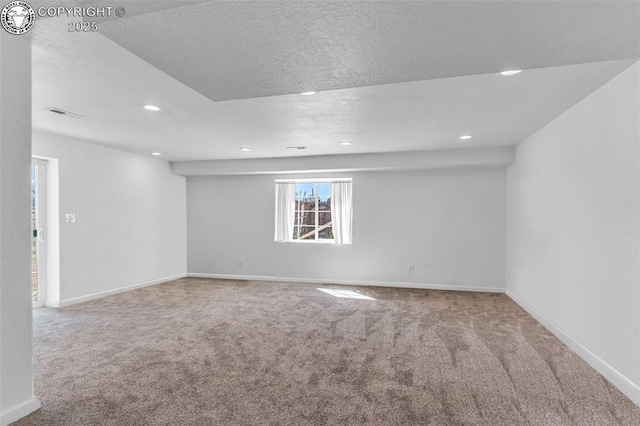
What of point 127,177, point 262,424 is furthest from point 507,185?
point 127,177

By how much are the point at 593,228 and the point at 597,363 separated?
43.4 inches

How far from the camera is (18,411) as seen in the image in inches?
71.2

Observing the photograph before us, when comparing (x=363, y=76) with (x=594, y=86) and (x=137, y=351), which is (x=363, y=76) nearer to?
(x=594, y=86)

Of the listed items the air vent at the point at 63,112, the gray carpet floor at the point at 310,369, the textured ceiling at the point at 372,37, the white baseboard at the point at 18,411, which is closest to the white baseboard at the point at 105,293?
the gray carpet floor at the point at 310,369

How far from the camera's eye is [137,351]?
10.1 ft

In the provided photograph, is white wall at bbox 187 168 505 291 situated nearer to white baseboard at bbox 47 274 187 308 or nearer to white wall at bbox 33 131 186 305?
white wall at bbox 33 131 186 305

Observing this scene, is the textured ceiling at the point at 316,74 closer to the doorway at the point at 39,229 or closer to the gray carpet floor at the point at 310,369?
the doorway at the point at 39,229

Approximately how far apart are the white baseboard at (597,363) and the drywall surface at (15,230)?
383 cm

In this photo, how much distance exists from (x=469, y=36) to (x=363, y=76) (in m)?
0.66

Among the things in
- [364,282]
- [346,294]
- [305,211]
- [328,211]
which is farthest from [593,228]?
[305,211]

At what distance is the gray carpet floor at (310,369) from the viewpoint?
6.88 ft

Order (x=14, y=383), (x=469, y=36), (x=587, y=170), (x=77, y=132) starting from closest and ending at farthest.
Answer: (x=469, y=36) < (x=14, y=383) < (x=587, y=170) < (x=77, y=132)

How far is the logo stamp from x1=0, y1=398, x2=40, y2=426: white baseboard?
2049 millimetres

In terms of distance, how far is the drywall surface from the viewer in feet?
5.79
